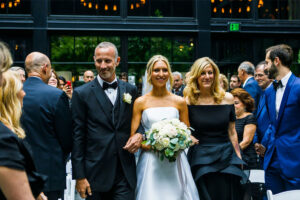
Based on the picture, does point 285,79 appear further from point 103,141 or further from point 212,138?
point 103,141

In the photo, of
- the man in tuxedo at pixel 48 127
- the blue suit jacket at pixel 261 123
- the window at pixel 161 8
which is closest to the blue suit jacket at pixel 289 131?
the blue suit jacket at pixel 261 123

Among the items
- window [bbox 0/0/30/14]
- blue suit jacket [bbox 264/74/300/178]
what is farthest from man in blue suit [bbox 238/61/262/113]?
window [bbox 0/0/30/14]

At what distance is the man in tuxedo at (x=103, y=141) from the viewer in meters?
4.27

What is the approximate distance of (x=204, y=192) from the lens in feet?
16.0

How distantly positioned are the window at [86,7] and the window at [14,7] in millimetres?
953

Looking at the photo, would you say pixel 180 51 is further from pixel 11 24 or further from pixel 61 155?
pixel 61 155

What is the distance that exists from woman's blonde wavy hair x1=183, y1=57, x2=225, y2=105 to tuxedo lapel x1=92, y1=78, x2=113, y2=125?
131 centimetres

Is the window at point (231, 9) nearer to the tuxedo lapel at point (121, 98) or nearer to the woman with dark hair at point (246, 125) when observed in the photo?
the woman with dark hair at point (246, 125)

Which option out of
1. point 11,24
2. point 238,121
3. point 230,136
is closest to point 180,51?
point 11,24

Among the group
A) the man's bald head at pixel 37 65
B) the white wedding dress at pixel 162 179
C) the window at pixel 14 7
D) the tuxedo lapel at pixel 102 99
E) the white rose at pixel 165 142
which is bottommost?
the white wedding dress at pixel 162 179

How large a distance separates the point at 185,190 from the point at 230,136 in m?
1.02

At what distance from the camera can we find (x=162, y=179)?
15.8 ft

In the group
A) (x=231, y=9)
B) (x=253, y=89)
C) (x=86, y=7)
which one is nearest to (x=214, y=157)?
(x=253, y=89)

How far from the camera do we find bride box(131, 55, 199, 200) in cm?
480
